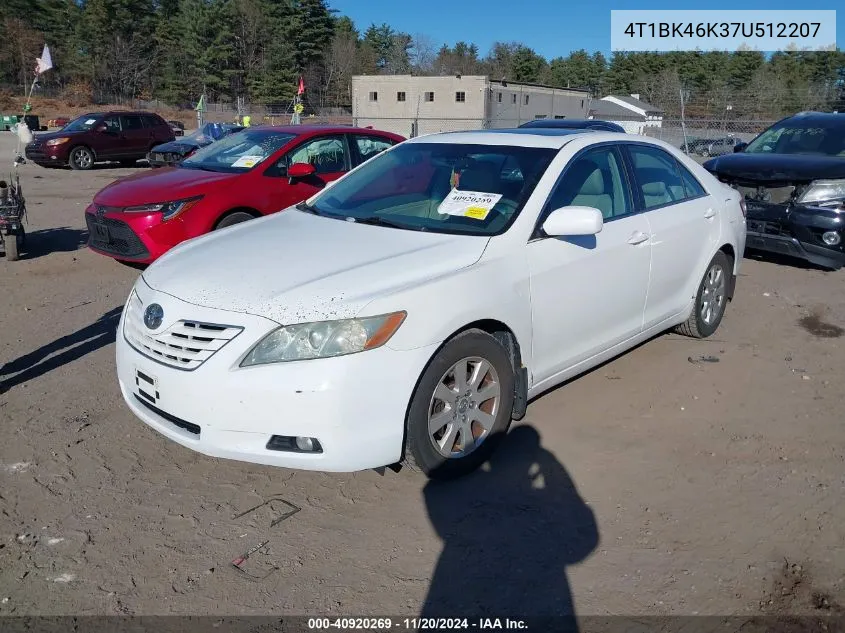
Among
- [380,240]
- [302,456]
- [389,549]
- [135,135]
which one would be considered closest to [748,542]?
[389,549]

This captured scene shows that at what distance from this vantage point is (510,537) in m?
3.13

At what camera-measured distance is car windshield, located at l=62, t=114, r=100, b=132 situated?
19828 millimetres

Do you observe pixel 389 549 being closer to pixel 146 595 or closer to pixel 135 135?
pixel 146 595

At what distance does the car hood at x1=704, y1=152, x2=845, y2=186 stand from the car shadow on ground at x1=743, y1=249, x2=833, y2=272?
4.02 feet

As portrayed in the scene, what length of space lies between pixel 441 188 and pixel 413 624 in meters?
2.56

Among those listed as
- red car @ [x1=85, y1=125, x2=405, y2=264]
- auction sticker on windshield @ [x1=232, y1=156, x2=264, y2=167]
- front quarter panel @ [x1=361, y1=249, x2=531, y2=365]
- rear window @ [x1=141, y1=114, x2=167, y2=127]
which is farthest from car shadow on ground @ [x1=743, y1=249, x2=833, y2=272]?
rear window @ [x1=141, y1=114, x2=167, y2=127]

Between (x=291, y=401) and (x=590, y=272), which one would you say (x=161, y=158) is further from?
(x=291, y=401)

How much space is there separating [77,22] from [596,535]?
77425 millimetres

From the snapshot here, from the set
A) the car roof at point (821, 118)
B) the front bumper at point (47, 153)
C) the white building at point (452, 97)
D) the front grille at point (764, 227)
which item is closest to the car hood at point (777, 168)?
the front grille at point (764, 227)

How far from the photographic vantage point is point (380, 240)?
3748mm

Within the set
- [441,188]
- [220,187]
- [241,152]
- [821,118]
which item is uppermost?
[821,118]

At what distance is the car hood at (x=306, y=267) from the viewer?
310 cm

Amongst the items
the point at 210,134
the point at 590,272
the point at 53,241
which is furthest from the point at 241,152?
the point at 210,134

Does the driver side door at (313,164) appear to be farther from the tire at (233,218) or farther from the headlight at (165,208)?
the headlight at (165,208)
